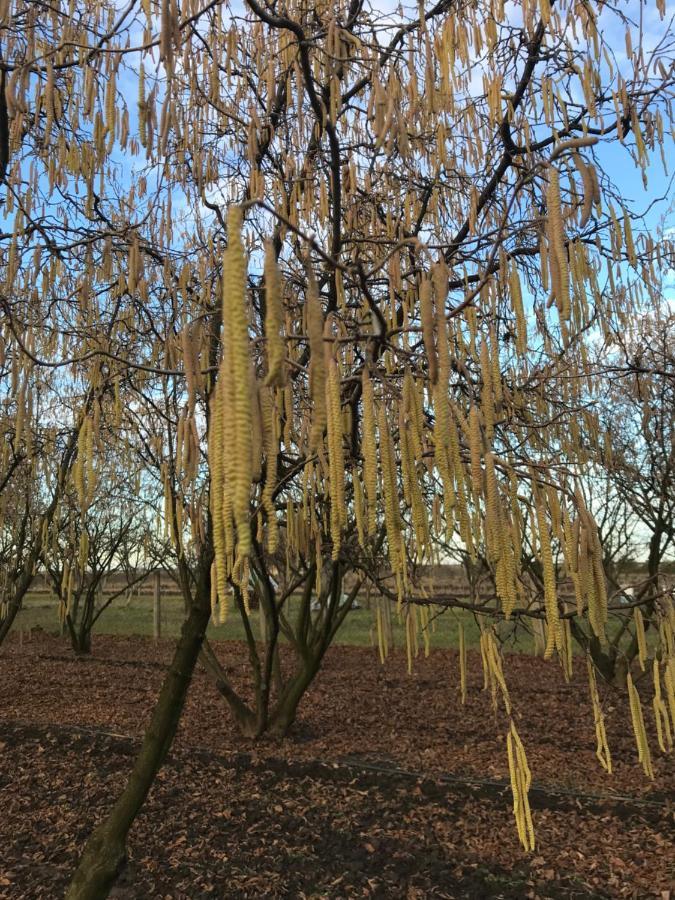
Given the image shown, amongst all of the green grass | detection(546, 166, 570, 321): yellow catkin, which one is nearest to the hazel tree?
detection(546, 166, 570, 321): yellow catkin

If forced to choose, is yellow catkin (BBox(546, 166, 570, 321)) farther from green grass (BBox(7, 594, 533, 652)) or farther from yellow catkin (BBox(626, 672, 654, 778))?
green grass (BBox(7, 594, 533, 652))

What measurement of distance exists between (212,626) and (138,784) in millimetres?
10885

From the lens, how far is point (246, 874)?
12.4ft

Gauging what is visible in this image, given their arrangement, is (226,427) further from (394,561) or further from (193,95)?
(193,95)

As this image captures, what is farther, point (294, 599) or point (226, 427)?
point (294, 599)

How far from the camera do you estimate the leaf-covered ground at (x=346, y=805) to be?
12.2 ft

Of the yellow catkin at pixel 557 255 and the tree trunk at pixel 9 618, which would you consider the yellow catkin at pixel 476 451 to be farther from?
the tree trunk at pixel 9 618

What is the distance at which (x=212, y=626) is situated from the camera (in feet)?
44.2

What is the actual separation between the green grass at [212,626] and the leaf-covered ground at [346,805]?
21.0 ft

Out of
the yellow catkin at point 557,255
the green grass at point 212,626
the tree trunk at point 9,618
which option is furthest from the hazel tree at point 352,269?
the green grass at point 212,626

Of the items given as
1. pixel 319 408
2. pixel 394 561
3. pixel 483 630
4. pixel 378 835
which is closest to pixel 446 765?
pixel 378 835

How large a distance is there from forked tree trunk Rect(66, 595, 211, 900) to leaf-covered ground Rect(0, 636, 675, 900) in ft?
3.24

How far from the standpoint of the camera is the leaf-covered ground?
12.2ft

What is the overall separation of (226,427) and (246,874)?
3811 millimetres
